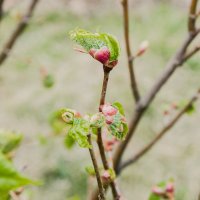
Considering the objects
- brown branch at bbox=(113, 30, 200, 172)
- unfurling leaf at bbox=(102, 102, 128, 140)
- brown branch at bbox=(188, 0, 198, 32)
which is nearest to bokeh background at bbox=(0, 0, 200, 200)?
→ brown branch at bbox=(113, 30, 200, 172)

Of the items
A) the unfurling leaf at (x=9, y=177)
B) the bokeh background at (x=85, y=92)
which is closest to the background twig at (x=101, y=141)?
the unfurling leaf at (x=9, y=177)

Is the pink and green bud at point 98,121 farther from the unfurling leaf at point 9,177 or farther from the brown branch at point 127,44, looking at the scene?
the brown branch at point 127,44

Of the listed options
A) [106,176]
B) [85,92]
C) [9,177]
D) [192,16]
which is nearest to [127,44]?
[192,16]

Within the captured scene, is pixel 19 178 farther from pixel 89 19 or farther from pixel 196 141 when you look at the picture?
pixel 89 19

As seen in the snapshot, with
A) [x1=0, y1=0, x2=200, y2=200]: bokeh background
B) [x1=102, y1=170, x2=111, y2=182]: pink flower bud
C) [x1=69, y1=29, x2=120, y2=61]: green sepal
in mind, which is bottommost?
[x1=0, y1=0, x2=200, y2=200]: bokeh background

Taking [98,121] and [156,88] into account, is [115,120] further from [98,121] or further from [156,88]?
[156,88]

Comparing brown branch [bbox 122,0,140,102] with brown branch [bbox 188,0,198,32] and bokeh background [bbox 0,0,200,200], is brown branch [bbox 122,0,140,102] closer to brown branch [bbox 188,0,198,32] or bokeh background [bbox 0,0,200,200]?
brown branch [bbox 188,0,198,32]
